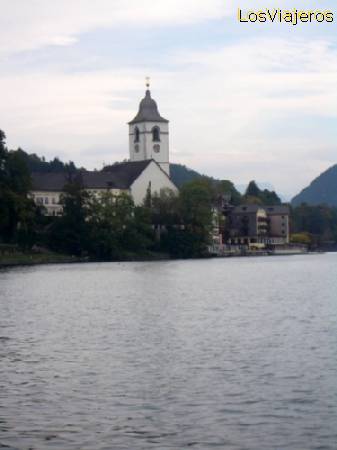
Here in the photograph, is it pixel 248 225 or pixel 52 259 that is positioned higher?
pixel 248 225

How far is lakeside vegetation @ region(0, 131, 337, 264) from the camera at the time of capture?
106m

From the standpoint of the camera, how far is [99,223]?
118125mm

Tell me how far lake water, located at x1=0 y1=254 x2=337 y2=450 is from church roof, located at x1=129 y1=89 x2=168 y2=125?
12477cm

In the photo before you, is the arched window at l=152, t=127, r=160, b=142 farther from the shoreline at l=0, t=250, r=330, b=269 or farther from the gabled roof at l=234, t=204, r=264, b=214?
the shoreline at l=0, t=250, r=330, b=269

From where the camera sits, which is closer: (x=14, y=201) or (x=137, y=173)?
(x=14, y=201)

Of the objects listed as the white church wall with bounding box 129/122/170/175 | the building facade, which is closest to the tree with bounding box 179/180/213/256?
the building facade

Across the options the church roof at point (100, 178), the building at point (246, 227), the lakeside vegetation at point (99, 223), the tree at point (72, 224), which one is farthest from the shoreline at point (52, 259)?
the building at point (246, 227)

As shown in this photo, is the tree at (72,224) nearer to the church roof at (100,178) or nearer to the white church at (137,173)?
the white church at (137,173)

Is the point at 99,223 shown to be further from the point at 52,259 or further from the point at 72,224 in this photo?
the point at 52,259

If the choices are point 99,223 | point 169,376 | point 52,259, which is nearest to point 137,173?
point 99,223

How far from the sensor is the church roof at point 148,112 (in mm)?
169500

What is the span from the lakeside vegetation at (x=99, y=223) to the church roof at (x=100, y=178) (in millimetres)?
13653

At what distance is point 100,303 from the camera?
4859 cm

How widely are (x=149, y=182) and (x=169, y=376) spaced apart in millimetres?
133692
